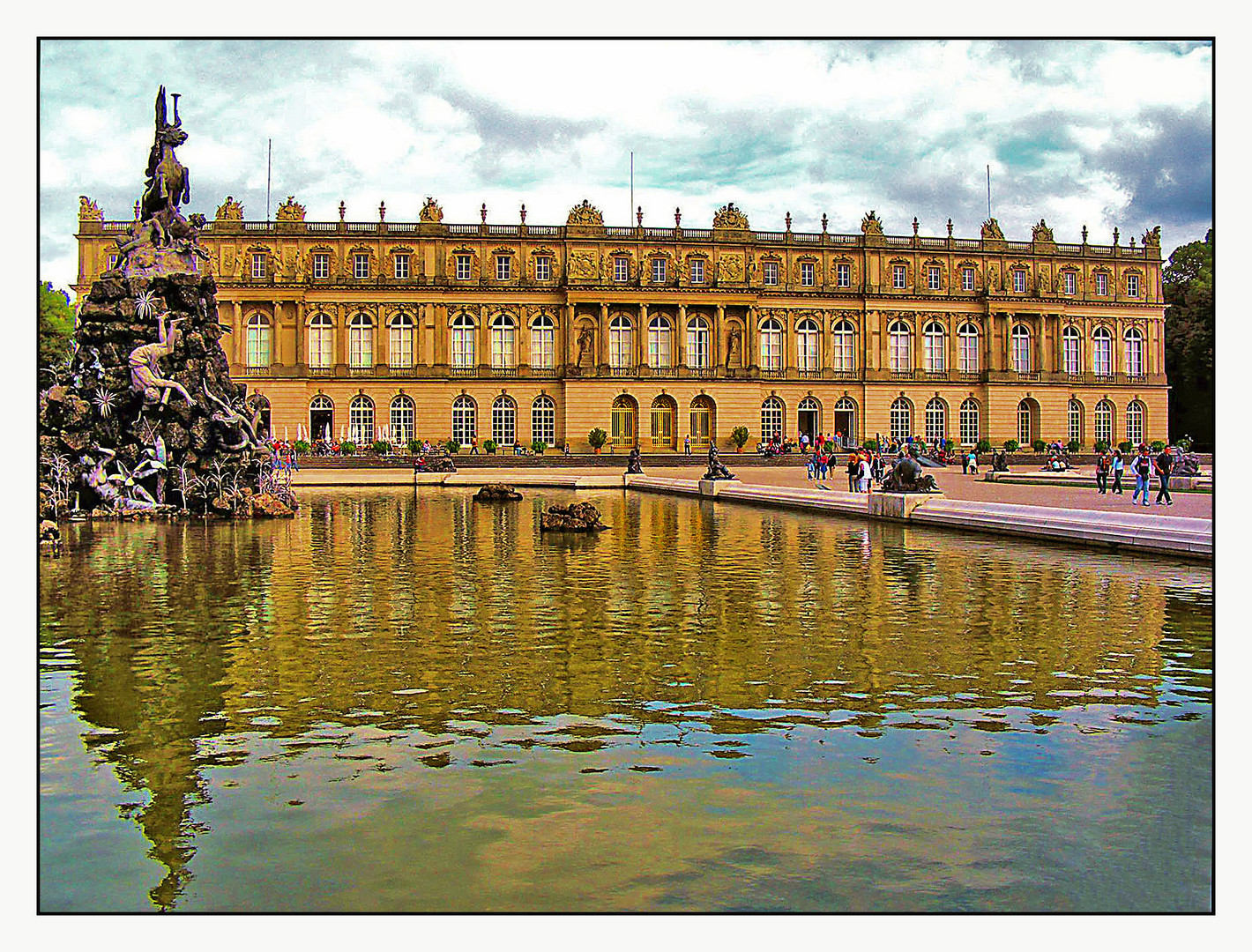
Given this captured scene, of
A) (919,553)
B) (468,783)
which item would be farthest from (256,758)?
(919,553)

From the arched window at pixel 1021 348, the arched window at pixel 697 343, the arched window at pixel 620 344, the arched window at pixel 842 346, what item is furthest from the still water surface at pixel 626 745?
the arched window at pixel 1021 348

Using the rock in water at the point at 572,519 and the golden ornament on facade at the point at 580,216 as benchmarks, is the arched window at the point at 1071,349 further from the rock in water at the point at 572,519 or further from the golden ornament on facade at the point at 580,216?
the rock in water at the point at 572,519

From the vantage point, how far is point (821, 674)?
786 cm

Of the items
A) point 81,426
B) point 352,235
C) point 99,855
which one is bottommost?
point 99,855

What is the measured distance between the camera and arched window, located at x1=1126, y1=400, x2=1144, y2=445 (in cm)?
7338

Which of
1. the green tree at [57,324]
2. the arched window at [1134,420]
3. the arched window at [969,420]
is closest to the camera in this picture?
the green tree at [57,324]

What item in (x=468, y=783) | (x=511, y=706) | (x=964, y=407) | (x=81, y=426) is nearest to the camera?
(x=468, y=783)

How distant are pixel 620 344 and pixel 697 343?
4.78m

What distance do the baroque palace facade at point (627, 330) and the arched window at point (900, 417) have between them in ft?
0.37

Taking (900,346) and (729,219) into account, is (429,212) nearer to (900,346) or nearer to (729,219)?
(729,219)

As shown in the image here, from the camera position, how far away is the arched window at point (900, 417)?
71000 mm

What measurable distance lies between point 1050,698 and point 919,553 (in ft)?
29.7

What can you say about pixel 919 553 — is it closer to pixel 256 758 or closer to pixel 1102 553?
pixel 1102 553

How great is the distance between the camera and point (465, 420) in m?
67.8
